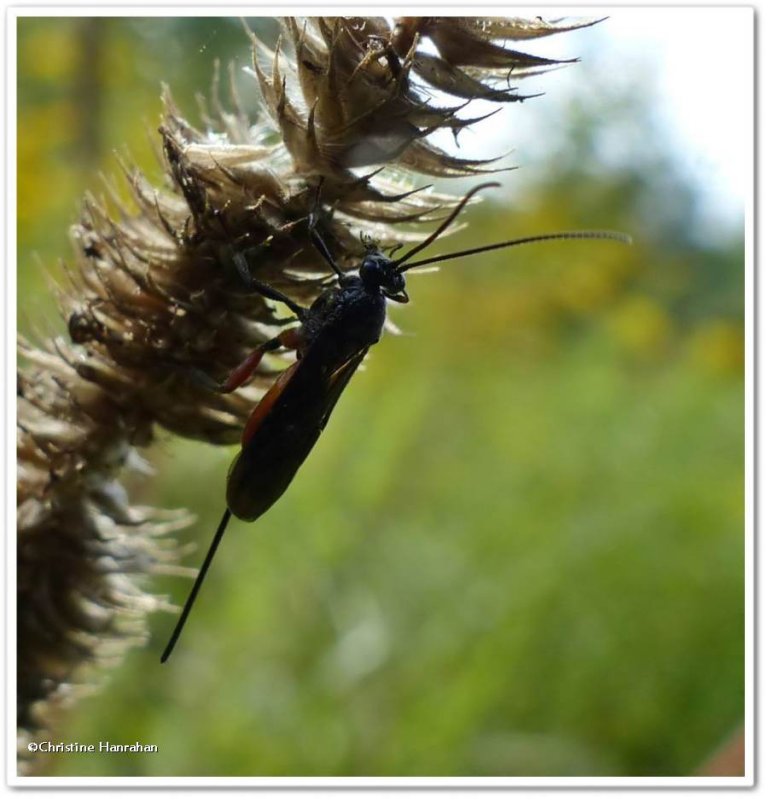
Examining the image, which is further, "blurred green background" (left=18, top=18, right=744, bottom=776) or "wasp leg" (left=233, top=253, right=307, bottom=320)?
"blurred green background" (left=18, top=18, right=744, bottom=776)

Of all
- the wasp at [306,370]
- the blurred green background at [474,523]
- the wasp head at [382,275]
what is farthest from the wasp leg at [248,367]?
the blurred green background at [474,523]

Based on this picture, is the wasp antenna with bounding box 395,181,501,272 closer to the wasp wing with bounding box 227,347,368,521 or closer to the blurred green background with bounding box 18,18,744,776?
the wasp wing with bounding box 227,347,368,521

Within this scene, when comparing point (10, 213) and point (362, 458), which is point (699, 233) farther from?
point (10, 213)

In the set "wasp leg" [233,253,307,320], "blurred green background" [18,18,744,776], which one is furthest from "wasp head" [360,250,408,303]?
"blurred green background" [18,18,744,776]

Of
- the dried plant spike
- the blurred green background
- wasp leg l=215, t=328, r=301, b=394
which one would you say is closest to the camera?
the dried plant spike

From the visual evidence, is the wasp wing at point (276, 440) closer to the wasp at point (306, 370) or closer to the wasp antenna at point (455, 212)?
the wasp at point (306, 370)

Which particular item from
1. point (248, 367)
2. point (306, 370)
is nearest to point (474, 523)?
point (306, 370)

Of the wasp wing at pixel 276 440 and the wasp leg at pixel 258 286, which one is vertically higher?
the wasp leg at pixel 258 286

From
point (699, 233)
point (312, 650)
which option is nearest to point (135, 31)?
point (312, 650)
